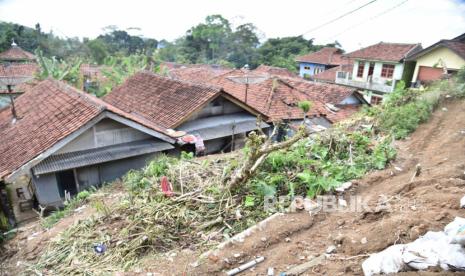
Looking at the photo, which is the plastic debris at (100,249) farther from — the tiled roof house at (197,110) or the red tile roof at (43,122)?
the tiled roof house at (197,110)

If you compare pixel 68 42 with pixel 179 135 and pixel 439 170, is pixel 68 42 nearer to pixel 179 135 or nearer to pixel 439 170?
pixel 179 135

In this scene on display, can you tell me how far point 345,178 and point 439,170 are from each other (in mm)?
1608

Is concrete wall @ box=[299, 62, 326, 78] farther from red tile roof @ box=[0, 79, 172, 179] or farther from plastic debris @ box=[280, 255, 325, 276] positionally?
plastic debris @ box=[280, 255, 325, 276]

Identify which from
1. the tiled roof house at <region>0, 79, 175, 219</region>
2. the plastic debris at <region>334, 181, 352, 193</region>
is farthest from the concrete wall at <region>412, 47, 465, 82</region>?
the tiled roof house at <region>0, 79, 175, 219</region>

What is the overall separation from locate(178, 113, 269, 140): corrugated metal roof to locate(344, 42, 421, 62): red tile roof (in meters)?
15.5

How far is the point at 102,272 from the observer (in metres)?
3.94

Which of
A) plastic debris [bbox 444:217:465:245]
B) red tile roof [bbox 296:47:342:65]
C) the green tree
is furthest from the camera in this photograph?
the green tree

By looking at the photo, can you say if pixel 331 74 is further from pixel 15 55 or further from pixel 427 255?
pixel 15 55

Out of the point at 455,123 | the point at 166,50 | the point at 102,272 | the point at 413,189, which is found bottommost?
the point at 102,272

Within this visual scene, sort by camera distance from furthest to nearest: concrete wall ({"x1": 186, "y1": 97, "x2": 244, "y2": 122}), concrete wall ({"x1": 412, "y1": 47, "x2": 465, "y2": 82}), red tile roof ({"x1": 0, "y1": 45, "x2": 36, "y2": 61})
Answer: red tile roof ({"x1": 0, "y1": 45, "x2": 36, "y2": 61}) < concrete wall ({"x1": 412, "y1": 47, "x2": 465, "y2": 82}) < concrete wall ({"x1": 186, "y1": 97, "x2": 244, "y2": 122})

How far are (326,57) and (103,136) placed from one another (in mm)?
30591

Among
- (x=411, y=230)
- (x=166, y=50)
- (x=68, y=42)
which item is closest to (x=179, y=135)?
(x=411, y=230)

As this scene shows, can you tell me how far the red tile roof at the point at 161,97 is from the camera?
10666 millimetres

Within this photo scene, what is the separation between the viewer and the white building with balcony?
21938 mm
